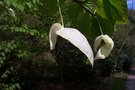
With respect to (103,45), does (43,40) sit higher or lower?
lower

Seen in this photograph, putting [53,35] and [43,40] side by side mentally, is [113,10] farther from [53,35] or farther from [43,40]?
[43,40]

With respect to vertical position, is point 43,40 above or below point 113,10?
below

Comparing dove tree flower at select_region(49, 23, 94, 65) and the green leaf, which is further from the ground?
the green leaf

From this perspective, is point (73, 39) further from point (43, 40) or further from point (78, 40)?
point (43, 40)

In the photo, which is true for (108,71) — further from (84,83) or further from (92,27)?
(92,27)

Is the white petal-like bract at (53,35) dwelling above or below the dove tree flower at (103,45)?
above

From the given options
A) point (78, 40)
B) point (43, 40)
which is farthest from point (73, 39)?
point (43, 40)

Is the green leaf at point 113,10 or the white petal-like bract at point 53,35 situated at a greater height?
the green leaf at point 113,10

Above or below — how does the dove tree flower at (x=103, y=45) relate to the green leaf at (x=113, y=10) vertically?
below

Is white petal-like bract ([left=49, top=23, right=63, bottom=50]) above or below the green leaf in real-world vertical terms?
below

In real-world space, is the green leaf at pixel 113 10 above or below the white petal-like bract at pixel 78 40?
above

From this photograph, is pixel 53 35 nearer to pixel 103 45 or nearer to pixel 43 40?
pixel 103 45

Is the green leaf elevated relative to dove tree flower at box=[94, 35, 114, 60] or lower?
elevated

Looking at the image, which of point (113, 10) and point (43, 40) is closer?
point (113, 10)
